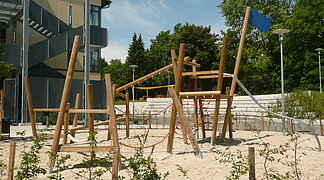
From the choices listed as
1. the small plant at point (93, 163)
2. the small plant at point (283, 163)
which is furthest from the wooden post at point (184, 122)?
the small plant at point (93, 163)

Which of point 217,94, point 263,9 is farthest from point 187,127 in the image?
point 263,9

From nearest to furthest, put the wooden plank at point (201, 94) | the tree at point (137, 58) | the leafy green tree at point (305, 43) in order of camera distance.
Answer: the wooden plank at point (201, 94) < the leafy green tree at point (305, 43) < the tree at point (137, 58)

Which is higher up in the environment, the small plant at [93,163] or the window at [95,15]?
the window at [95,15]

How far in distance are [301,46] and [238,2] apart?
9381 mm

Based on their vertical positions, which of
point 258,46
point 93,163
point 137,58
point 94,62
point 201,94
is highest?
point 137,58

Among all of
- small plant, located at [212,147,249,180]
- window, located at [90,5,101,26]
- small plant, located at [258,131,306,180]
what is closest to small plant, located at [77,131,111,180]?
small plant, located at [212,147,249,180]

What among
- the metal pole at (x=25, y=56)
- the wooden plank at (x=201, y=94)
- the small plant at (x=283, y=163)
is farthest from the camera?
the metal pole at (x=25, y=56)

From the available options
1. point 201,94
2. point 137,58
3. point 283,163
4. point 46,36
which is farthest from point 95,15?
point 137,58

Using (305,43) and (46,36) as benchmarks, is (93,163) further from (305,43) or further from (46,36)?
(305,43)

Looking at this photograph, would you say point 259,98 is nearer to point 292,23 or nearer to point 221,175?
point 292,23

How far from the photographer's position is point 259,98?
2464 cm

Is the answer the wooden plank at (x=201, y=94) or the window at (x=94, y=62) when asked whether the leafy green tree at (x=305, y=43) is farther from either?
the wooden plank at (x=201, y=94)

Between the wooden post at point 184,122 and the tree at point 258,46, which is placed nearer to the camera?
the wooden post at point 184,122

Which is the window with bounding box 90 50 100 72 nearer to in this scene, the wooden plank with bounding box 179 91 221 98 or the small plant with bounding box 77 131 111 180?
the wooden plank with bounding box 179 91 221 98
